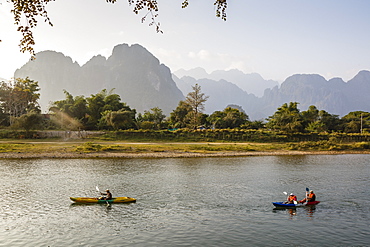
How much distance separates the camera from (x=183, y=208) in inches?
945

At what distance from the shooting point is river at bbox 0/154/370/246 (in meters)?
18.4

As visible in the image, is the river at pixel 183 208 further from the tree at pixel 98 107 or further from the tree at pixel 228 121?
the tree at pixel 228 121

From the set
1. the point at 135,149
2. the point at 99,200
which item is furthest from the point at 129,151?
the point at 99,200

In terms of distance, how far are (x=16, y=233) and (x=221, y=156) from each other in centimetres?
4224

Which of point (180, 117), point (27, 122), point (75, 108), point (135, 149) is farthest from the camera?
point (180, 117)

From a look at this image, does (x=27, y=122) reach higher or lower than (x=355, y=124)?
lower

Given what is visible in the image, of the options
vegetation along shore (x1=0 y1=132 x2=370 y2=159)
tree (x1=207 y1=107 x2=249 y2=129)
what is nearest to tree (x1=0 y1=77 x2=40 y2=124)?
vegetation along shore (x1=0 y1=132 x2=370 y2=159)

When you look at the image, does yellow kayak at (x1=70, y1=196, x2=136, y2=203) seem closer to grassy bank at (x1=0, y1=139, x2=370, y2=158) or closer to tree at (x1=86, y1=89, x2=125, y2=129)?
grassy bank at (x1=0, y1=139, x2=370, y2=158)

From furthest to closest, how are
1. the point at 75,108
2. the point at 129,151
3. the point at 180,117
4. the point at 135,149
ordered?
1. the point at 180,117
2. the point at 75,108
3. the point at 135,149
4. the point at 129,151

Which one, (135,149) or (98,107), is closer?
(135,149)

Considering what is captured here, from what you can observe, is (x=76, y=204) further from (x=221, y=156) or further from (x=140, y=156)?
(x=221, y=156)

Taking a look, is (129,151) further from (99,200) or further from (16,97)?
(16,97)

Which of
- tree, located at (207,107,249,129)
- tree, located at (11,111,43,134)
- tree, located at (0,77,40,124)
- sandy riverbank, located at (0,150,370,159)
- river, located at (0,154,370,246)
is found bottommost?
river, located at (0,154,370,246)

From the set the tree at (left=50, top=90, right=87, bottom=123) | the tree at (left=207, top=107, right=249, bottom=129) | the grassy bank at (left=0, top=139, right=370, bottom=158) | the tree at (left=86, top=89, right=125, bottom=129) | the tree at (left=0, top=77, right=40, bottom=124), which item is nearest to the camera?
the grassy bank at (left=0, top=139, right=370, bottom=158)
